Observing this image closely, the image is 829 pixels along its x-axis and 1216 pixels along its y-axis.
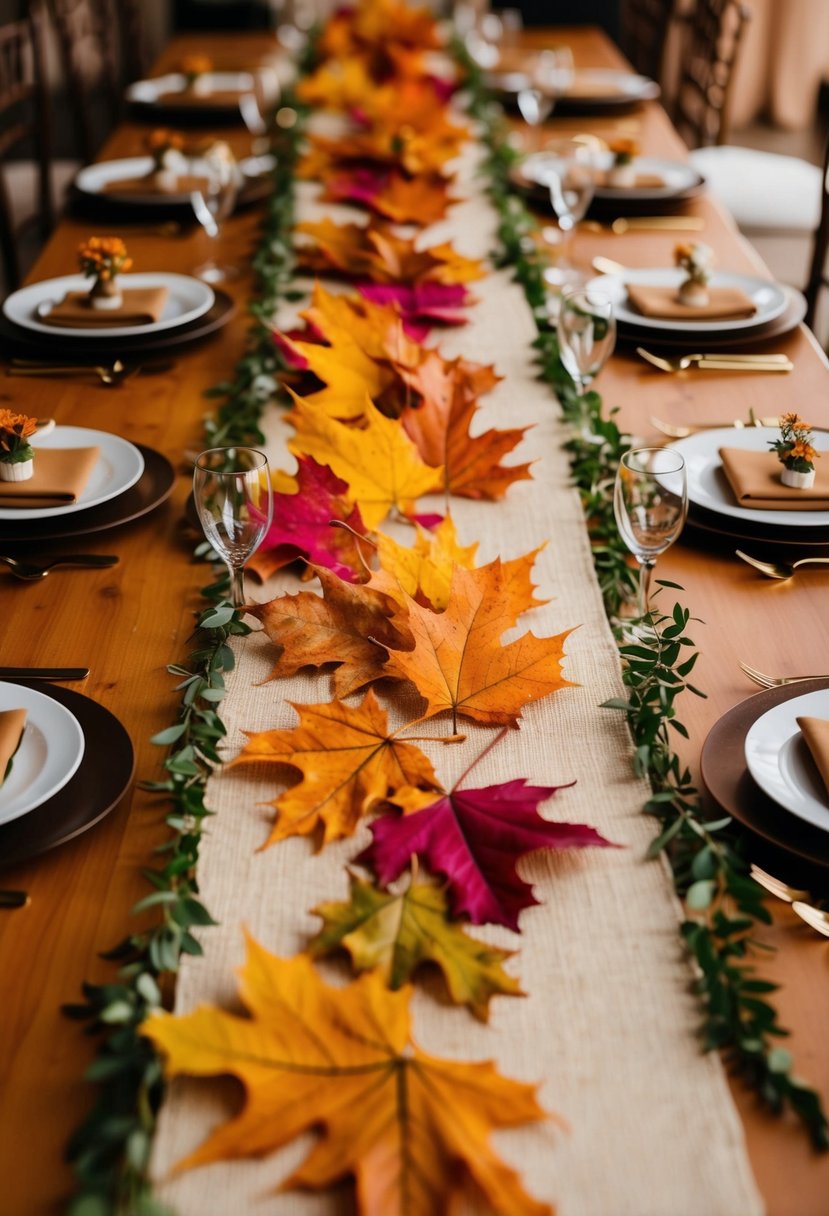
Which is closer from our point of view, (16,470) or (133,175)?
(16,470)

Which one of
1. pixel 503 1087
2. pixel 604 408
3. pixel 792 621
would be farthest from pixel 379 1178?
pixel 604 408

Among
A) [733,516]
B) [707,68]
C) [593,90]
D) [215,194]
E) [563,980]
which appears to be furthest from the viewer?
[707,68]

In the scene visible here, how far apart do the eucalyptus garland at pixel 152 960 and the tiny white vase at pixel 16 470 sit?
20 centimetres

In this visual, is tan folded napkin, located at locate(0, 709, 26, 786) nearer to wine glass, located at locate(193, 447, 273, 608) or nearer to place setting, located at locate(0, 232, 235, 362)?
wine glass, located at locate(193, 447, 273, 608)

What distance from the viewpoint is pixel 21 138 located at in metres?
3.07

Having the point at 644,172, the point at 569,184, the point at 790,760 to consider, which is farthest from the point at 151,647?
the point at 644,172

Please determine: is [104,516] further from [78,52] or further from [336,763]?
[78,52]

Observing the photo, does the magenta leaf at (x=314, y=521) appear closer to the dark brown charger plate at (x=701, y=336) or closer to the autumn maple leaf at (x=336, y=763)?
the autumn maple leaf at (x=336, y=763)

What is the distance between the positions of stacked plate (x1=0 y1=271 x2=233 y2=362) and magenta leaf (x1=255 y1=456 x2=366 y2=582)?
0.59 meters

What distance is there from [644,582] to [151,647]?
0.45 m

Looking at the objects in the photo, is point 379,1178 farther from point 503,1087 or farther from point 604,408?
point 604,408

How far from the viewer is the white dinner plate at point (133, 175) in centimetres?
225

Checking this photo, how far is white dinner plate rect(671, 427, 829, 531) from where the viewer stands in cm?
125

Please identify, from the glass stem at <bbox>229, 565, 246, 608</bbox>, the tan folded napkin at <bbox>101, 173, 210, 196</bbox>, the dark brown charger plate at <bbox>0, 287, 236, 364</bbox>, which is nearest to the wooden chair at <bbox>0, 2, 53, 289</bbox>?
the tan folded napkin at <bbox>101, 173, 210, 196</bbox>
